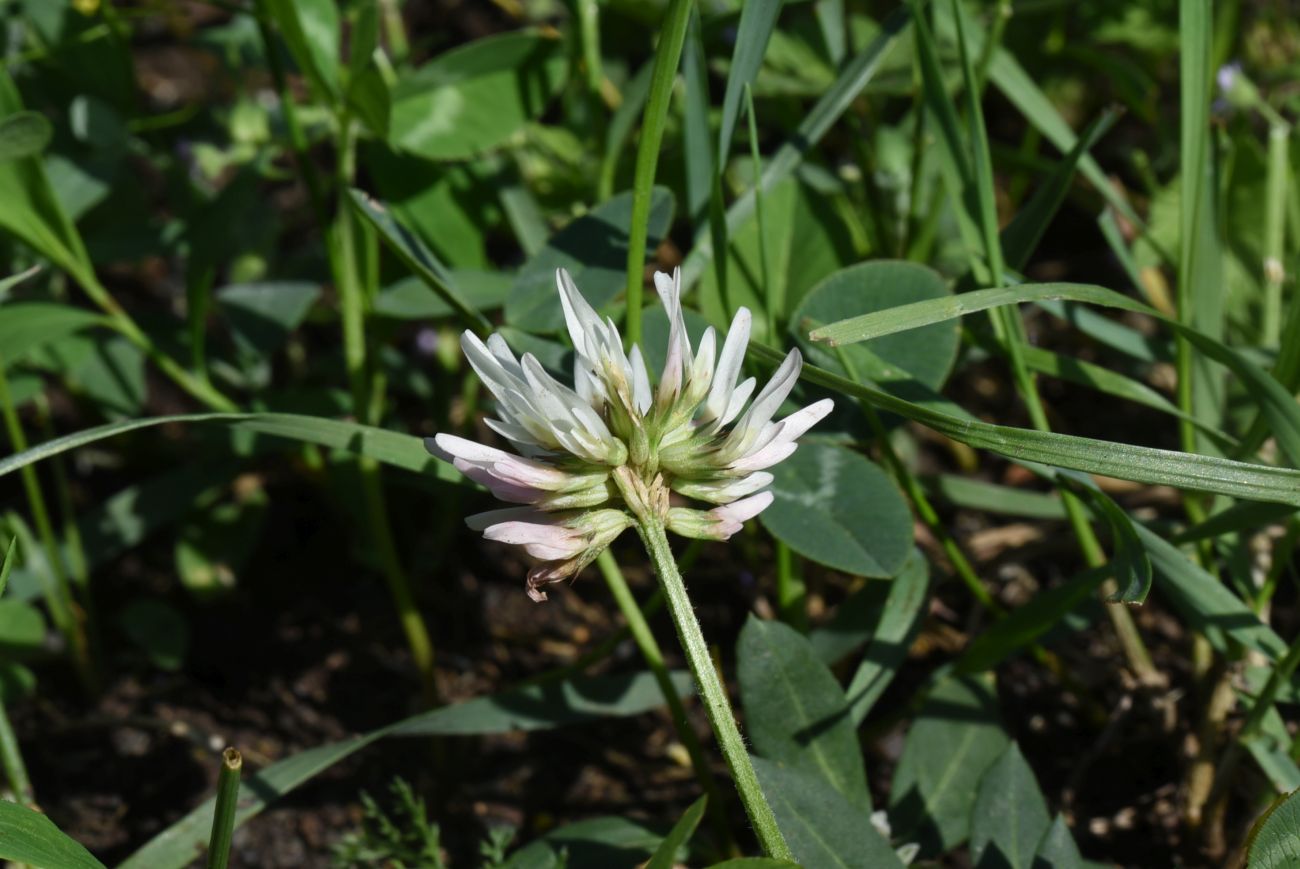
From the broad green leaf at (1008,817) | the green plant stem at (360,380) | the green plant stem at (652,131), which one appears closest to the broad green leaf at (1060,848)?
the broad green leaf at (1008,817)

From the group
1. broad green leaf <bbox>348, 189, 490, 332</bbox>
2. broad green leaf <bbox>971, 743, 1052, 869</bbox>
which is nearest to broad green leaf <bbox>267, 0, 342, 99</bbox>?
broad green leaf <bbox>348, 189, 490, 332</bbox>

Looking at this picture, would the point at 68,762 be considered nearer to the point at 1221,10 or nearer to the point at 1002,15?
the point at 1002,15

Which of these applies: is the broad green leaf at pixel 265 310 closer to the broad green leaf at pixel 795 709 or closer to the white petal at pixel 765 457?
the broad green leaf at pixel 795 709

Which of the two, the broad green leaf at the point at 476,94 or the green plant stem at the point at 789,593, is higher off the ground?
the broad green leaf at the point at 476,94

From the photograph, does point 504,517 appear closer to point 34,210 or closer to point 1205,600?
point 1205,600

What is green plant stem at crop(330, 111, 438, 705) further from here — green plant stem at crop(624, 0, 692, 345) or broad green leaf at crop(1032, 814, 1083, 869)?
broad green leaf at crop(1032, 814, 1083, 869)

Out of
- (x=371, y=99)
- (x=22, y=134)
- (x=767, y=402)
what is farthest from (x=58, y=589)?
(x=767, y=402)

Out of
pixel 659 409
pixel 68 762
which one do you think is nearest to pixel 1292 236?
pixel 659 409
